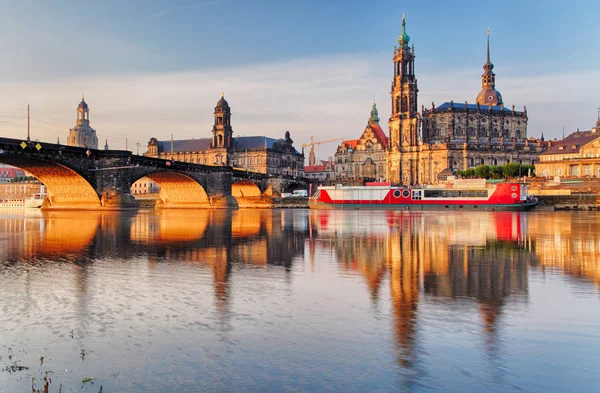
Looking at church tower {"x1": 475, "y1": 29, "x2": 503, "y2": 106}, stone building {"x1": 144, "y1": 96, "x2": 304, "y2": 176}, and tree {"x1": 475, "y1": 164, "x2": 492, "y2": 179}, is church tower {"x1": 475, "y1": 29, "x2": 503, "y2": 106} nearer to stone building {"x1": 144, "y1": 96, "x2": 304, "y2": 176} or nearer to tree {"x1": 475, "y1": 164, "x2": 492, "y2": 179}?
tree {"x1": 475, "y1": 164, "x2": 492, "y2": 179}

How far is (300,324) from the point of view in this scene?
32.3 ft

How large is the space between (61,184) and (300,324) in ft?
214

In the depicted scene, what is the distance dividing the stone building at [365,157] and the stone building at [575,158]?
4886cm

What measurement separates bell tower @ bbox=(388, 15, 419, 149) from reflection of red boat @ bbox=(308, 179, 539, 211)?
193ft

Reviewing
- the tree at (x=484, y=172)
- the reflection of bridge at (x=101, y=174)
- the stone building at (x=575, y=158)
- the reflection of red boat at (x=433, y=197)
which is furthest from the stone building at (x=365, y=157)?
the reflection of bridge at (x=101, y=174)

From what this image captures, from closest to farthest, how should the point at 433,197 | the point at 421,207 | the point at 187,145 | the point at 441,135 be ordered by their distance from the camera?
the point at 421,207, the point at 433,197, the point at 441,135, the point at 187,145

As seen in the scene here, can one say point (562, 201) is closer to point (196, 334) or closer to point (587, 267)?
point (587, 267)

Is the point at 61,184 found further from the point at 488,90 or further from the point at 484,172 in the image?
the point at 488,90

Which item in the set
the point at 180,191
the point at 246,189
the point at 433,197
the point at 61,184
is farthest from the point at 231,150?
the point at 61,184

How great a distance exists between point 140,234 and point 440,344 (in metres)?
24.5

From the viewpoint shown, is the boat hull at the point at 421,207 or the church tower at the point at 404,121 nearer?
the boat hull at the point at 421,207

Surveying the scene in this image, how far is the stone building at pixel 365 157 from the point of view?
16388cm

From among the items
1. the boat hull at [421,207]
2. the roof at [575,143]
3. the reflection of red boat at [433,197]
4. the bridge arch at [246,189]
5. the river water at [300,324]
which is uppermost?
the roof at [575,143]

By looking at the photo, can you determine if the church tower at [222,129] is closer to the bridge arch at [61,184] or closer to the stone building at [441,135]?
the stone building at [441,135]
